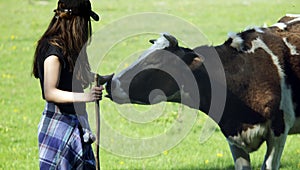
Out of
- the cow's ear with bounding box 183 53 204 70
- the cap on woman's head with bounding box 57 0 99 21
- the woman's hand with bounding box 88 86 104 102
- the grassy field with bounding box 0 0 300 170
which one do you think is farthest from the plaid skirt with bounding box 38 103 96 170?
the grassy field with bounding box 0 0 300 170

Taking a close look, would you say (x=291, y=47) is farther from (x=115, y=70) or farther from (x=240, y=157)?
(x=115, y=70)

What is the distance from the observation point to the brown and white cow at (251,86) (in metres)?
5.65

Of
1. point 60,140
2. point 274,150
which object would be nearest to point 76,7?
point 60,140

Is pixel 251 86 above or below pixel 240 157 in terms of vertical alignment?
above

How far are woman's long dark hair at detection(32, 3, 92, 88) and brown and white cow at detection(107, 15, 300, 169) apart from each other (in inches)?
40.0

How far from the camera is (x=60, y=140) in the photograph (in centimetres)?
468

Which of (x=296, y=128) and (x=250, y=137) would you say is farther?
(x=296, y=128)

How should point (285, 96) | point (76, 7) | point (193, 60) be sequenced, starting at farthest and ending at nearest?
point (285, 96)
point (193, 60)
point (76, 7)

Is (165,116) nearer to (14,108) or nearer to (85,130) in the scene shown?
(14,108)

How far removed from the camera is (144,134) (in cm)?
851

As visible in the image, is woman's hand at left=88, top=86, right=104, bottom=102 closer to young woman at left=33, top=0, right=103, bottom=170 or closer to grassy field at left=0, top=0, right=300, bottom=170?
young woman at left=33, top=0, right=103, bottom=170

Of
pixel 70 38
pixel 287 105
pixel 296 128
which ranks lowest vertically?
pixel 296 128

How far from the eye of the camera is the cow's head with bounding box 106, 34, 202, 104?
17.8 feet

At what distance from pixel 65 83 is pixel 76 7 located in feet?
1.73
